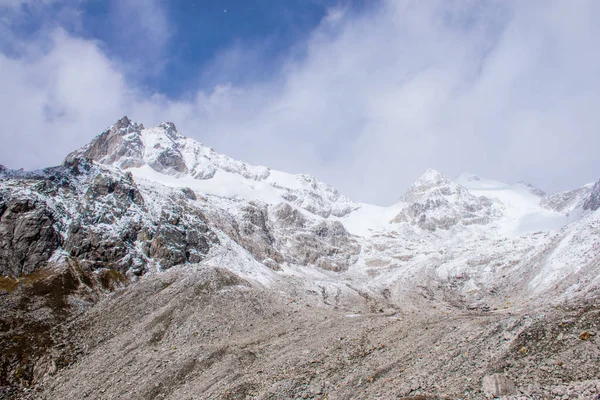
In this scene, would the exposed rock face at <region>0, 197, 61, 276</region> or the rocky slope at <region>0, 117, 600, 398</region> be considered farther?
the exposed rock face at <region>0, 197, 61, 276</region>

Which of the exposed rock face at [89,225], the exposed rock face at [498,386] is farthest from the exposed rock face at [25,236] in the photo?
the exposed rock face at [498,386]

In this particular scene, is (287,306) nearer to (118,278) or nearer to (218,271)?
(218,271)

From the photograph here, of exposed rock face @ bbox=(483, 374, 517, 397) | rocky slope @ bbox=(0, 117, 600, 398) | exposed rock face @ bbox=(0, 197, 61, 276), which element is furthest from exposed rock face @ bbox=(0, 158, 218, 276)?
exposed rock face @ bbox=(483, 374, 517, 397)

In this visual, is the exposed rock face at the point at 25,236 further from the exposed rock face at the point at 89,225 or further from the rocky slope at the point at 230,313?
the rocky slope at the point at 230,313

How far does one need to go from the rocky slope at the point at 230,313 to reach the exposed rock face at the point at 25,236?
1.01 feet

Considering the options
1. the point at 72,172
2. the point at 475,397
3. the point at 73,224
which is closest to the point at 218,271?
the point at 73,224

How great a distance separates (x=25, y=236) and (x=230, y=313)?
178 ft

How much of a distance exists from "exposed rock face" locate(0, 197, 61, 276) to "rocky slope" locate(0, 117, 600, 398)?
308mm

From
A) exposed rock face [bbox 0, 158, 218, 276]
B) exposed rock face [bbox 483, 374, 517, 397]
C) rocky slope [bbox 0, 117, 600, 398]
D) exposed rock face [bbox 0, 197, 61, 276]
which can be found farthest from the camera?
exposed rock face [bbox 0, 158, 218, 276]

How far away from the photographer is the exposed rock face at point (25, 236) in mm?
78688

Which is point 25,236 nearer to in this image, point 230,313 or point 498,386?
point 230,313

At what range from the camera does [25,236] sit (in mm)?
83125

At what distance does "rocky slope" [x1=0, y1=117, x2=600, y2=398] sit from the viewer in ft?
86.9

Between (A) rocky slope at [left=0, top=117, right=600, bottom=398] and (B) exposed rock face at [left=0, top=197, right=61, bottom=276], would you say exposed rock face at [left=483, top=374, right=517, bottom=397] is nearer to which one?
(A) rocky slope at [left=0, top=117, right=600, bottom=398]
